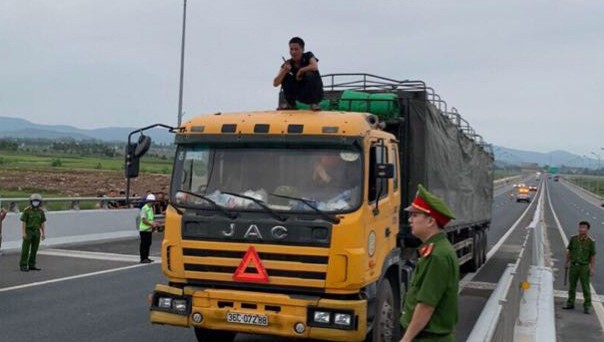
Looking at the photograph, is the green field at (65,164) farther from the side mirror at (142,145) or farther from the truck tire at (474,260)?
the side mirror at (142,145)

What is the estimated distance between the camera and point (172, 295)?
287 inches

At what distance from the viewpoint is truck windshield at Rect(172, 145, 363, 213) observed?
7145mm

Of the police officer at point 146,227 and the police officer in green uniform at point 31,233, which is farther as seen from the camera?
the police officer at point 146,227

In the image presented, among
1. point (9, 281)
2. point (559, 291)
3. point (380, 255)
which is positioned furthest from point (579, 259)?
point (9, 281)

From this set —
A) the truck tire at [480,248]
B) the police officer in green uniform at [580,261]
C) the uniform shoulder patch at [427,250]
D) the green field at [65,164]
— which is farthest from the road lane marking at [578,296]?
the green field at [65,164]

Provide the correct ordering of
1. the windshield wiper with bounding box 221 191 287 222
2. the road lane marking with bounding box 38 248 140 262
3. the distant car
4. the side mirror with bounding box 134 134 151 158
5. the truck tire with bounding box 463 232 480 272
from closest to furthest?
the windshield wiper with bounding box 221 191 287 222
the side mirror with bounding box 134 134 151 158
the truck tire with bounding box 463 232 480 272
the road lane marking with bounding box 38 248 140 262
the distant car

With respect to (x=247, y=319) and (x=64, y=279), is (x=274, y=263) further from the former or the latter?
(x=64, y=279)

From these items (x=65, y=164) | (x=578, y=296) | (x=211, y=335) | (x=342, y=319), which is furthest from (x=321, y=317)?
(x=65, y=164)

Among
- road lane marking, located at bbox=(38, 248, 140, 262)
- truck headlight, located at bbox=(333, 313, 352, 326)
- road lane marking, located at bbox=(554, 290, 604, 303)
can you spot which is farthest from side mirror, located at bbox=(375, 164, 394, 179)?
road lane marking, located at bbox=(38, 248, 140, 262)

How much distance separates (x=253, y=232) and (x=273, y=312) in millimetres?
754

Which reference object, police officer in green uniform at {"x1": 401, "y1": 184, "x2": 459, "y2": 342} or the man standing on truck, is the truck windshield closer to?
the man standing on truck

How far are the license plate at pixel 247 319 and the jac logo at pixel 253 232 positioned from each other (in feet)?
2.32

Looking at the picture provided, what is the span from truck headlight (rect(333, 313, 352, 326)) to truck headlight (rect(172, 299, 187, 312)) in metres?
1.48

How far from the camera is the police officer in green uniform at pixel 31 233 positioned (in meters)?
15.1
